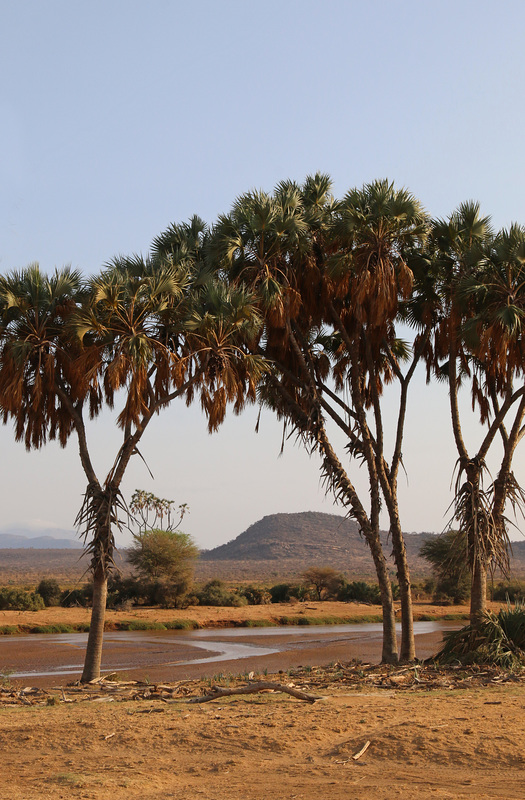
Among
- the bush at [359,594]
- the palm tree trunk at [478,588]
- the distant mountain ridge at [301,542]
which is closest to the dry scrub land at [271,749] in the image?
the palm tree trunk at [478,588]

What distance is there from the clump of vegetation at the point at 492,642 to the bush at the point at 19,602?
1052 inches

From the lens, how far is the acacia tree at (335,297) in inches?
666

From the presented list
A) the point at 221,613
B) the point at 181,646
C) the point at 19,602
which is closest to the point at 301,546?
the point at 221,613

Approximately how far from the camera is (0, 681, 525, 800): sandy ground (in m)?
6.80

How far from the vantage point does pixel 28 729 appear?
910 centimetres

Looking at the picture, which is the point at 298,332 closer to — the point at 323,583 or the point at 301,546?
the point at 323,583

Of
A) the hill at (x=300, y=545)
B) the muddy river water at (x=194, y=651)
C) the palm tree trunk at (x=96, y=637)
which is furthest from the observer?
the hill at (x=300, y=545)

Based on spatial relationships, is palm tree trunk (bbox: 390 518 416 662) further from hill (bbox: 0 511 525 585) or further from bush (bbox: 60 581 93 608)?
hill (bbox: 0 511 525 585)

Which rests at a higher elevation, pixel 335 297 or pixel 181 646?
pixel 335 297

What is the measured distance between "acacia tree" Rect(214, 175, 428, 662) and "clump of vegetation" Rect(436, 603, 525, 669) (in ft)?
4.59

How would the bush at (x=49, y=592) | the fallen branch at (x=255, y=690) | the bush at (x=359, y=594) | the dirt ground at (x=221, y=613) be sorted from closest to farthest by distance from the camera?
1. the fallen branch at (x=255, y=690)
2. the dirt ground at (x=221, y=613)
3. the bush at (x=49, y=592)
4. the bush at (x=359, y=594)

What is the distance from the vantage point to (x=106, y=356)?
15609mm

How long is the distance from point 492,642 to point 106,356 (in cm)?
1007

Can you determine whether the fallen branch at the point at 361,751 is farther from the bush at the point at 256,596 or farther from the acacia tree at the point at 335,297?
the bush at the point at 256,596
